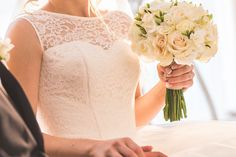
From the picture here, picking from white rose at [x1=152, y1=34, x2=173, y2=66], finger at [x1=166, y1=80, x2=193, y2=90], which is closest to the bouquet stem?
finger at [x1=166, y1=80, x2=193, y2=90]

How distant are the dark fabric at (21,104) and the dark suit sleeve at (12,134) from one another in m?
0.03

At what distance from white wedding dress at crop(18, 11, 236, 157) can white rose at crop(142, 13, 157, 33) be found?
0.51 feet

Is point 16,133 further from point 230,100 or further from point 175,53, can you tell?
point 230,100

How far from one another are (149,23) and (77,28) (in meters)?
0.24

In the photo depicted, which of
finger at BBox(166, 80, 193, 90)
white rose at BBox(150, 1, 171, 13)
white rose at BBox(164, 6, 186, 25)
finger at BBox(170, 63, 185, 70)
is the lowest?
finger at BBox(166, 80, 193, 90)

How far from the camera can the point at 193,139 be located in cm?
135

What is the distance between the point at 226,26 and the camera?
7.52 ft

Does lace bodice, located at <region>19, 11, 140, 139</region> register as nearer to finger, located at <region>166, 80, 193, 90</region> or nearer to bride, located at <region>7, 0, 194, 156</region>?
bride, located at <region>7, 0, 194, 156</region>

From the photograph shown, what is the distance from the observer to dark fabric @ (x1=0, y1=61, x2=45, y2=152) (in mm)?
677

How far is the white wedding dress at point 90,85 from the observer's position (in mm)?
1277

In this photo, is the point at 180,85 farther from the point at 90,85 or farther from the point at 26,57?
the point at 26,57

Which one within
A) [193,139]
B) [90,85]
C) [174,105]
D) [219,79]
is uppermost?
[90,85]

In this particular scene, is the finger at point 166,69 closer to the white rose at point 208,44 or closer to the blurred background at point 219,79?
the white rose at point 208,44

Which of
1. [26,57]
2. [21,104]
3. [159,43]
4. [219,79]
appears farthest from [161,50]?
[219,79]
